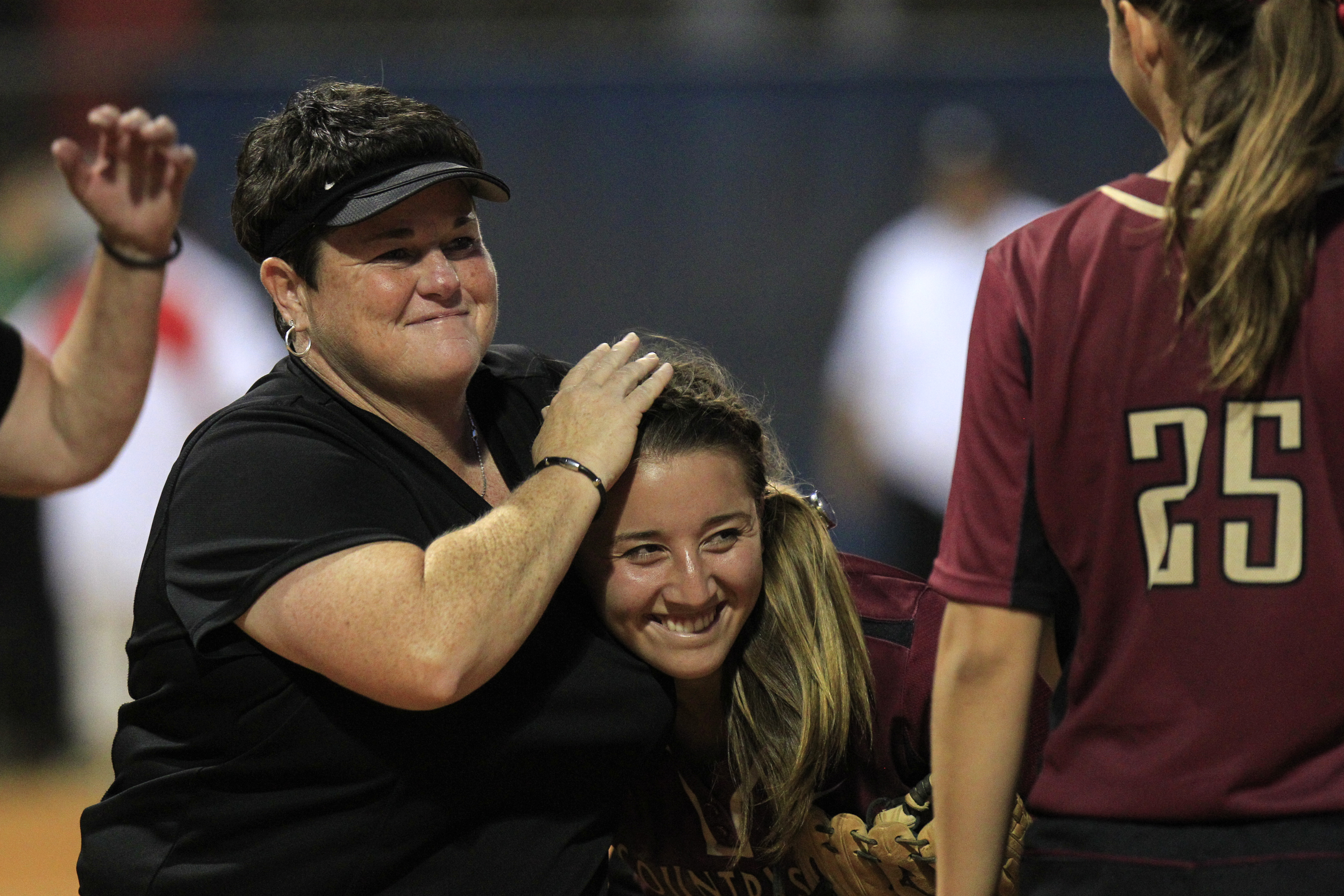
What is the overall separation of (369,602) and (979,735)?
31.8 inches

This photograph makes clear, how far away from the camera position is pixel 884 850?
7.90 feet

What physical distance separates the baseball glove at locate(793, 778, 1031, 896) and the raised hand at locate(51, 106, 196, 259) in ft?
4.30

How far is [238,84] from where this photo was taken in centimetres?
661

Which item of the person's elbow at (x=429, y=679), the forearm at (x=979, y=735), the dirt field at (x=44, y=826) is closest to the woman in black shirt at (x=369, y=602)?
the person's elbow at (x=429, y=679)

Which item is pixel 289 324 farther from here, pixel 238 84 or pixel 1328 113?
pixel 238 84

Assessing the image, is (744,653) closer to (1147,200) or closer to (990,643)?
(990,643)

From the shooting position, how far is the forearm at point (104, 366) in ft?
6.33

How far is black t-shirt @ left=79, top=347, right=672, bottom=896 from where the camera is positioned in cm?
226

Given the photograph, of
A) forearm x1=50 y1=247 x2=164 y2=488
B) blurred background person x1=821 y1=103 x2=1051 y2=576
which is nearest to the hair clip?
forearm x1=50 y1=247 x2=164 y2=488

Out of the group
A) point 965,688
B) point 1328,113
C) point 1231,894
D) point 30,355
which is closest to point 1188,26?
point 1328,113

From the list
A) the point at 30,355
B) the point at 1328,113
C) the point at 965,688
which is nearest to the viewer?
the point at 1328,113

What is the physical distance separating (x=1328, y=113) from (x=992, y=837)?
884 millimetres

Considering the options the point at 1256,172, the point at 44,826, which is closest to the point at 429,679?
the point at 1256,172

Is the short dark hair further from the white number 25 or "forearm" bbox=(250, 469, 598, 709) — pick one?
the white number 25
